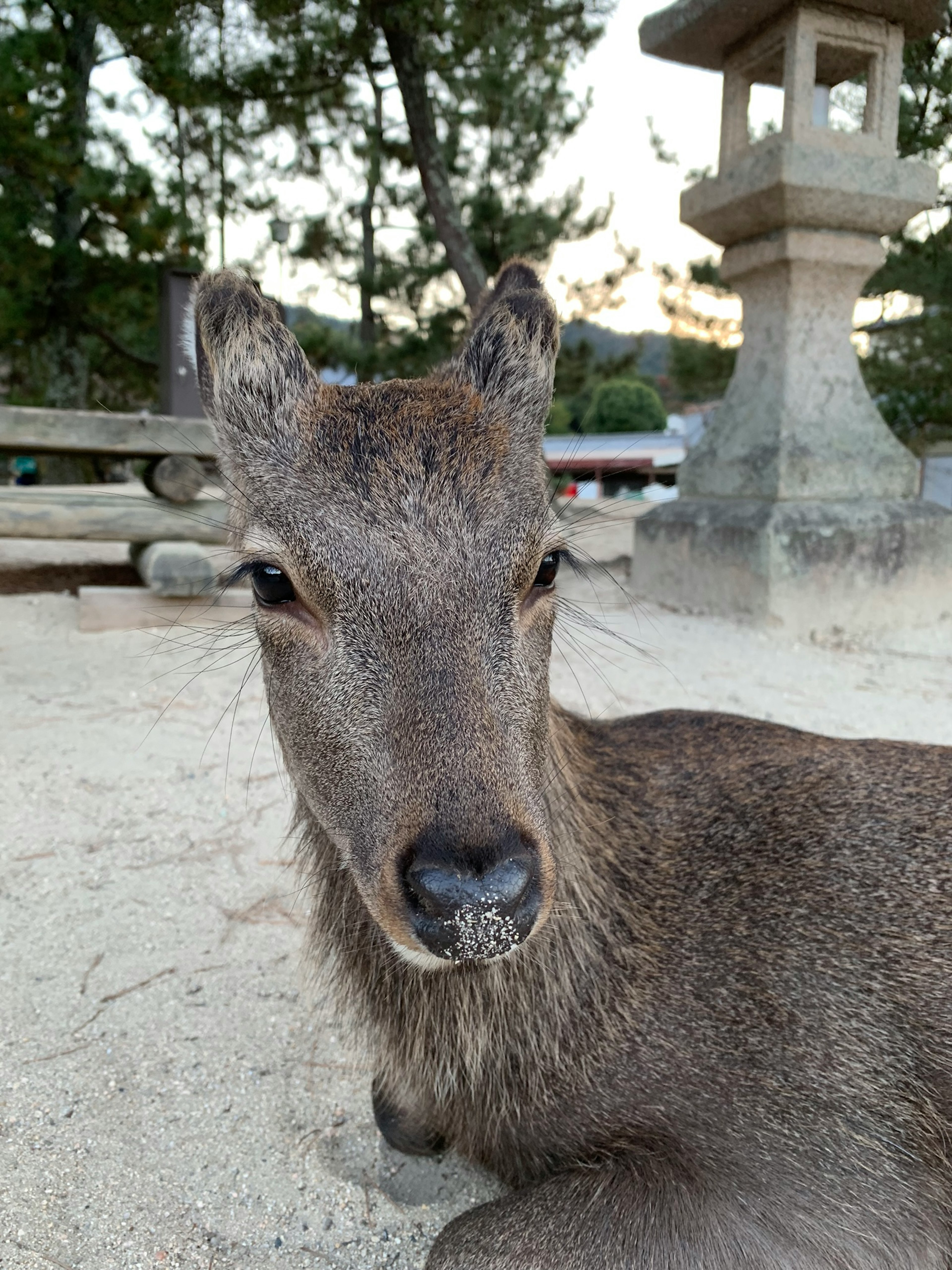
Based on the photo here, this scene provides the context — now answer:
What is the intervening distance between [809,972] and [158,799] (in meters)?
2.65

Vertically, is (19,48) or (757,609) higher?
(19,48)

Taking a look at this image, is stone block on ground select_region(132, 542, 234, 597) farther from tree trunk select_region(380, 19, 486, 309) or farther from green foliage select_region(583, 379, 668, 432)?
green foliage select_region(583, 379, 668, 432)

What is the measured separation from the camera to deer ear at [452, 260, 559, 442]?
1881 mm

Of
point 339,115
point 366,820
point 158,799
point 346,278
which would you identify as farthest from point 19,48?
point 366,820

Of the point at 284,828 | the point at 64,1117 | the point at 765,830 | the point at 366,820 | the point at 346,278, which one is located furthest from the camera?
the point at 346,278

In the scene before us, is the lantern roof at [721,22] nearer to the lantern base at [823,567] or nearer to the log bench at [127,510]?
the lantern base at [823,567]

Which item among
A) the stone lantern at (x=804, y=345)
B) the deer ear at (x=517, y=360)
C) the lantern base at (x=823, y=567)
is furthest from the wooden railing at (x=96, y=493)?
the deer ear at (x=517, y=360)

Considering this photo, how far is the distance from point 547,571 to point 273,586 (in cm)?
50

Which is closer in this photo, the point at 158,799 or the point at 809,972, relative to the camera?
the point at 809,972

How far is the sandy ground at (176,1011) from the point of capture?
1.78 meters

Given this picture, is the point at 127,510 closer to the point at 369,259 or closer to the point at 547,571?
the point at 547,571

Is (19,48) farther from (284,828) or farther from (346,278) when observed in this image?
(284,828)

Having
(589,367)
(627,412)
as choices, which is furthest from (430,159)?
(627,412)

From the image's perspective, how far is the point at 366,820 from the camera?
4.72 feet
